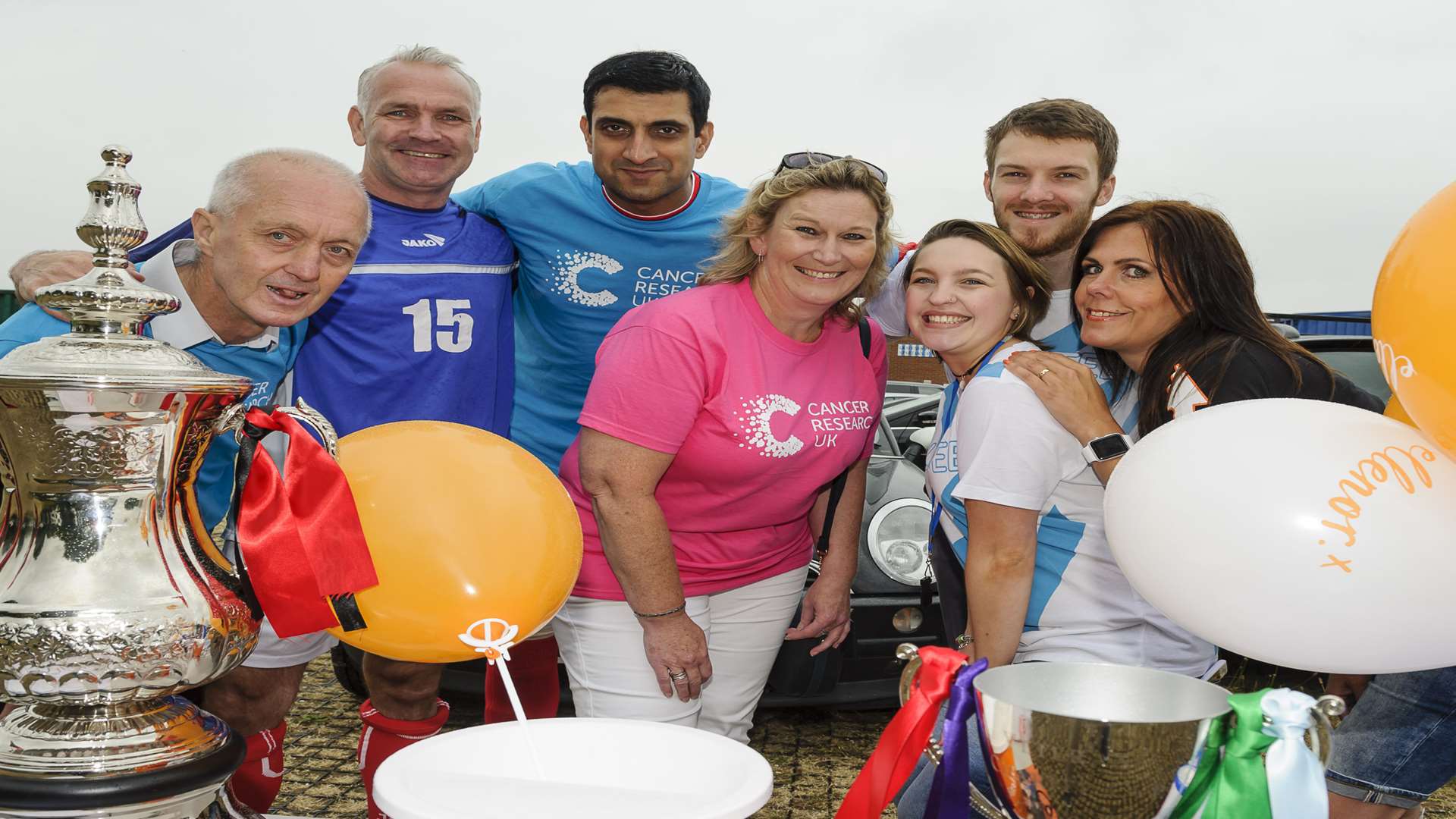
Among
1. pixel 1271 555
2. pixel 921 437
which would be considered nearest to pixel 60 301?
pixel 1271 555

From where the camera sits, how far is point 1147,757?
105 cm

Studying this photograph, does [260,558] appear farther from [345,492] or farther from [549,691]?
[549,691]

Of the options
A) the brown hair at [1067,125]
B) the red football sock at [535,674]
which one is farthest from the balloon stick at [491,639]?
the brown hair at [1067,125]

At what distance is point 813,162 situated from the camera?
246cm

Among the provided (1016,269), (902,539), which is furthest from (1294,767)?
(902,539)

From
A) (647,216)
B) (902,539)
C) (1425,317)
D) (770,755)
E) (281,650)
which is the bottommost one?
(770,755)

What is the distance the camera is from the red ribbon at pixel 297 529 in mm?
1287

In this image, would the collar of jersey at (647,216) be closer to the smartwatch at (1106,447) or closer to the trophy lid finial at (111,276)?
the smartwatch at (1106,447)

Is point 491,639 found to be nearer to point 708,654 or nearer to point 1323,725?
point 1323,725

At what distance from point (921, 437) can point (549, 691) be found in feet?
5.19

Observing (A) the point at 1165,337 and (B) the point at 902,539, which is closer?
(A) the point at 1165,337

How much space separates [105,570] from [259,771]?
1.78 m

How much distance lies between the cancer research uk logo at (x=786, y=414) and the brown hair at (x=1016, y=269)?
0.32 meters

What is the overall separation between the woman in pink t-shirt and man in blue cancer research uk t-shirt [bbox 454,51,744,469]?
49cm
